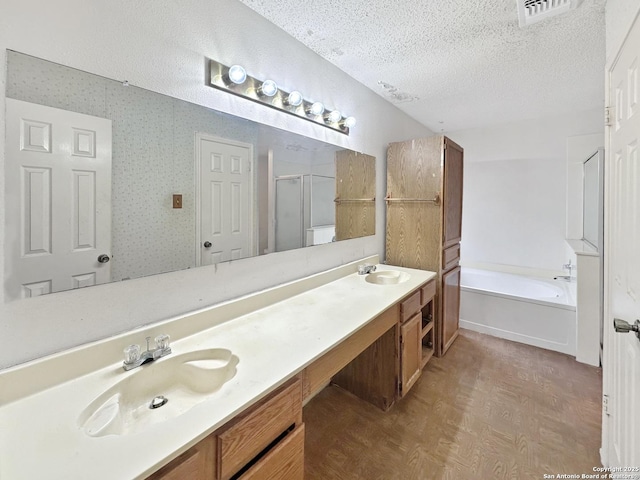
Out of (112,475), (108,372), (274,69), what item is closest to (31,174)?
(108,372)

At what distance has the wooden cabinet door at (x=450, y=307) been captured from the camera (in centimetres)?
252

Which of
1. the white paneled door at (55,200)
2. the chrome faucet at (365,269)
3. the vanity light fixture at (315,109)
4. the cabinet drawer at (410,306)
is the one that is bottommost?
the cabinet drawer at (410,306)

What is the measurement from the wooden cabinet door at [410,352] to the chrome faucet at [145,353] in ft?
4.31

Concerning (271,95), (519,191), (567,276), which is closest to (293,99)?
(271,95)

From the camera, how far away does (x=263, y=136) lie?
5.10 feet

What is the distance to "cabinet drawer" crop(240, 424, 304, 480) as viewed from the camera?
0.83m

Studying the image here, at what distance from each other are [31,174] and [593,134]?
4.32m

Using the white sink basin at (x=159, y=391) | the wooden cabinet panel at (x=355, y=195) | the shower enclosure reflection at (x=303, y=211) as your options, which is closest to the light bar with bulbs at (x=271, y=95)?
the wooden cabinet panel at (x=355, y=195)

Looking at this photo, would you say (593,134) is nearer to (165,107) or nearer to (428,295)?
(428,295)

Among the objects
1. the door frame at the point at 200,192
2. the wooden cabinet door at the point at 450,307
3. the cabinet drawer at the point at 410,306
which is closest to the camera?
the door frame at the point at 200,192

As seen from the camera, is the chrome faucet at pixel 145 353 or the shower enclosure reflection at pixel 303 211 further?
the shower enclosure reflection at pixel 303 211

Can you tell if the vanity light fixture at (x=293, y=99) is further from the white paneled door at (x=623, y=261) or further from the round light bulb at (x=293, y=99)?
the white paneled door at (x=623, y=261)

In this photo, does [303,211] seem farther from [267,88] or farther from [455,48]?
[455,48]

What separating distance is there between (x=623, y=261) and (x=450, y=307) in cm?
164
